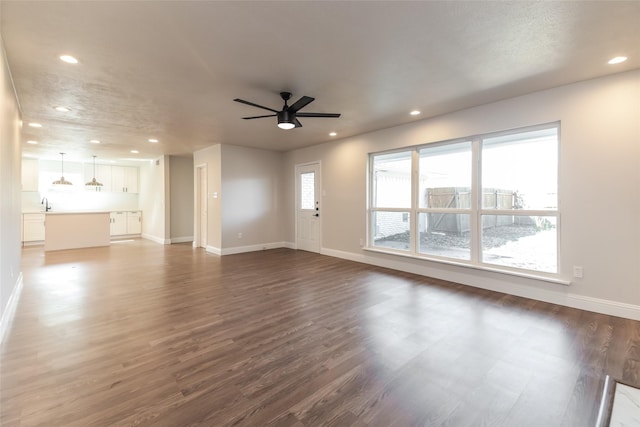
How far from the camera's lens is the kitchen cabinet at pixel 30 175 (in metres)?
8.28

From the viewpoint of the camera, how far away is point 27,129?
5.26 m

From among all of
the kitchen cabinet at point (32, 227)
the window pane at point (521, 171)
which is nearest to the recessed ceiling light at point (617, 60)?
the window pane at point (521, 171)

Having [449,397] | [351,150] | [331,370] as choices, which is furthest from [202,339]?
[351,150]

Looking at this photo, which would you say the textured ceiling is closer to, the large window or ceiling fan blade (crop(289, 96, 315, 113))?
ceiling fan blade (crop(289, 96, 315, 113))

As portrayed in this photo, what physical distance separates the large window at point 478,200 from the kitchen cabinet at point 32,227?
9.71m

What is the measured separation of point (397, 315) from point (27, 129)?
7138 mm

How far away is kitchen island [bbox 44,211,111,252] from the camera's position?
705cm

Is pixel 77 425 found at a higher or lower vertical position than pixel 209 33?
lower

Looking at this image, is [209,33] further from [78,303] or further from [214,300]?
[78,303]

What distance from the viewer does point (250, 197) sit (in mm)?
7074

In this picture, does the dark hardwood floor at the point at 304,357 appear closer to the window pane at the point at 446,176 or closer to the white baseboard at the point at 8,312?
the white baseboard at the point at 8,312

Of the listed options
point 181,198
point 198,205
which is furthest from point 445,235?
point 181,198

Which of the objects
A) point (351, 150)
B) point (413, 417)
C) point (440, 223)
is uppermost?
point (351, 150)

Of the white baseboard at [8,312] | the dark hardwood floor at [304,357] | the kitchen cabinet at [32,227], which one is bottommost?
the dark hardwood floor at [304,357]
